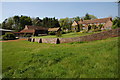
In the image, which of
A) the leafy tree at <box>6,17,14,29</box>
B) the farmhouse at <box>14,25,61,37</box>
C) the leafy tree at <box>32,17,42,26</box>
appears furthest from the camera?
the leafy tree at <box>32,17,42,26</box>

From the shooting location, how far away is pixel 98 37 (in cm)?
1295

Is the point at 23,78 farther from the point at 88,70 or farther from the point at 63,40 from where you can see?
the point at 63,40

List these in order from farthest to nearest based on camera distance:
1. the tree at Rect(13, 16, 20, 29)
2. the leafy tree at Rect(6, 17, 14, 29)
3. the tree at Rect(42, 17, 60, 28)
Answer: the tree at Rect(42, 17, 60, 28), the leafy tree at Rect(6, 17, 14, 29), the tree at Rect(13, 16, 20, 29)

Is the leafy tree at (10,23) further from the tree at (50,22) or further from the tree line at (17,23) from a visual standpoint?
the tree at (50,22)

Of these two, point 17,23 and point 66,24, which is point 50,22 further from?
point 17,23

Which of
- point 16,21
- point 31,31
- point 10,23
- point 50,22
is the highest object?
point 50,22

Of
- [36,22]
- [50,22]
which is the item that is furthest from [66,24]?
[36,22]

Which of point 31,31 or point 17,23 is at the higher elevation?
point 17,23

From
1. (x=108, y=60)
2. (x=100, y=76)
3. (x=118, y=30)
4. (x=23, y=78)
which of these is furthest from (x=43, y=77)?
(x=118, y=30)

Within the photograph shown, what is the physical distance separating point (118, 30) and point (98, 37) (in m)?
2.49

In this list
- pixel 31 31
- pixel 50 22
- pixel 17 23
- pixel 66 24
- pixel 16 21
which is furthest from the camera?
pixel 50 22

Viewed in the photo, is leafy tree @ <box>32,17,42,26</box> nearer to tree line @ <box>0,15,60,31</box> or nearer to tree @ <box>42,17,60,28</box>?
tree @ <box>42,17,60,28</box>

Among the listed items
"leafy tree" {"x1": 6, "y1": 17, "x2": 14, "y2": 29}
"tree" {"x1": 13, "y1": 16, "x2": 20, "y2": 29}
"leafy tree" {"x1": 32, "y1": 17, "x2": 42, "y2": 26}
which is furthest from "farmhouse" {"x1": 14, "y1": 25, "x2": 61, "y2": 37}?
"leafy tree" {"x1": 32, "y1": 17, "x2": 42, "y2": 26}

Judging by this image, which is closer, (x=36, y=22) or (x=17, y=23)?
(x=17, y=23)
